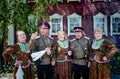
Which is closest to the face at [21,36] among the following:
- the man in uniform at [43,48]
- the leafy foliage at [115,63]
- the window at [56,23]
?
the man in uniform at [43,48]

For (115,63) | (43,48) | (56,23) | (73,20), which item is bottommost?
(115,63)

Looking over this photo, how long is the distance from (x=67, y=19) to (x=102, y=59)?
61.3 feet

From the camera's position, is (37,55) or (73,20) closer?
(37,55)

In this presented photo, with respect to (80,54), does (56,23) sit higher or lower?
higher

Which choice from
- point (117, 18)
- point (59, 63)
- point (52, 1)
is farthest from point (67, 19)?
point (59, 63)

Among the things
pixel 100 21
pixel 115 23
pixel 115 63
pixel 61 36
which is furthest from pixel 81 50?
pixel 115 23

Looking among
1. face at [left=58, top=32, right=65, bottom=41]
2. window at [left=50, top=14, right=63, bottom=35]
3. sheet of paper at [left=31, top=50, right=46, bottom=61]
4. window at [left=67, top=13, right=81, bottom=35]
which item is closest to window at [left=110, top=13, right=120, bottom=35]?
window at [left=67, top=13, right=81, bottom=35]

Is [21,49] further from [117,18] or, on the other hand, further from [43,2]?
[117,18]

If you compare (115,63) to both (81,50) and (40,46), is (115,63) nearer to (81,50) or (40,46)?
(81,50)

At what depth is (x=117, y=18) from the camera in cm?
2770

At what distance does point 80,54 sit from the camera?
27.6 feet

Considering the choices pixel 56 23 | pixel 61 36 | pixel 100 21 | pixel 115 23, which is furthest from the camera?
pixel 115 23

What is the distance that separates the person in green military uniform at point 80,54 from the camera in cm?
842

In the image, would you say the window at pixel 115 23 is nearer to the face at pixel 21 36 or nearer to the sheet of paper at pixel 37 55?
the sheet of paper at pixel 37 55
